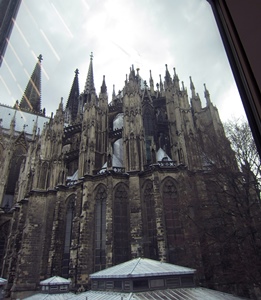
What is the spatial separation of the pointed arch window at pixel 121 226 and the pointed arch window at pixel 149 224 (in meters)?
1.32

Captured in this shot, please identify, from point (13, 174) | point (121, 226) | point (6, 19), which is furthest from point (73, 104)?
point (6, 19)

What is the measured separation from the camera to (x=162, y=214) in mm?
15625

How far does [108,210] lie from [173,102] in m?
11.7

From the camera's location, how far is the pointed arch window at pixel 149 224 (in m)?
15.2

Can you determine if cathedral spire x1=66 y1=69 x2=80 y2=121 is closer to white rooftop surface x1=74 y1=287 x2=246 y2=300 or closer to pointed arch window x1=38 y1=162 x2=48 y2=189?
pointed arch window x1=38 y1=162 x2=48 y2=189

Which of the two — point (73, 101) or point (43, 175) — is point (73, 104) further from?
point (43, 175)

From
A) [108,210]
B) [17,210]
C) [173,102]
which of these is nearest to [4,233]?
[17,210]

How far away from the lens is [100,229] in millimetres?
16750

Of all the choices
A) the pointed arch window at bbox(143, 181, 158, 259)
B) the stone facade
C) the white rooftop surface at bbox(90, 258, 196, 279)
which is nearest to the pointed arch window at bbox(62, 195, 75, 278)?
the stone facade

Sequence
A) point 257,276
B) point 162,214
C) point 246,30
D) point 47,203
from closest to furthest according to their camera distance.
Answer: point 246,30 < point 257,276 < point 162,214 < point 47,203

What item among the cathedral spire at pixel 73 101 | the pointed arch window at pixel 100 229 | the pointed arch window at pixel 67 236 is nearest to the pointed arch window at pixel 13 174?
the cathedral spire at pixel 73 101

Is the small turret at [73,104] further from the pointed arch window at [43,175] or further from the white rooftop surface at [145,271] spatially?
the white rooftop surface at [145,271]

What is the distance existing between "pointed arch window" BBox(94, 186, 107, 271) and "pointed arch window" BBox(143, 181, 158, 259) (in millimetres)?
2890

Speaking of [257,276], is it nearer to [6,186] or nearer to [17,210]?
[17,210]
